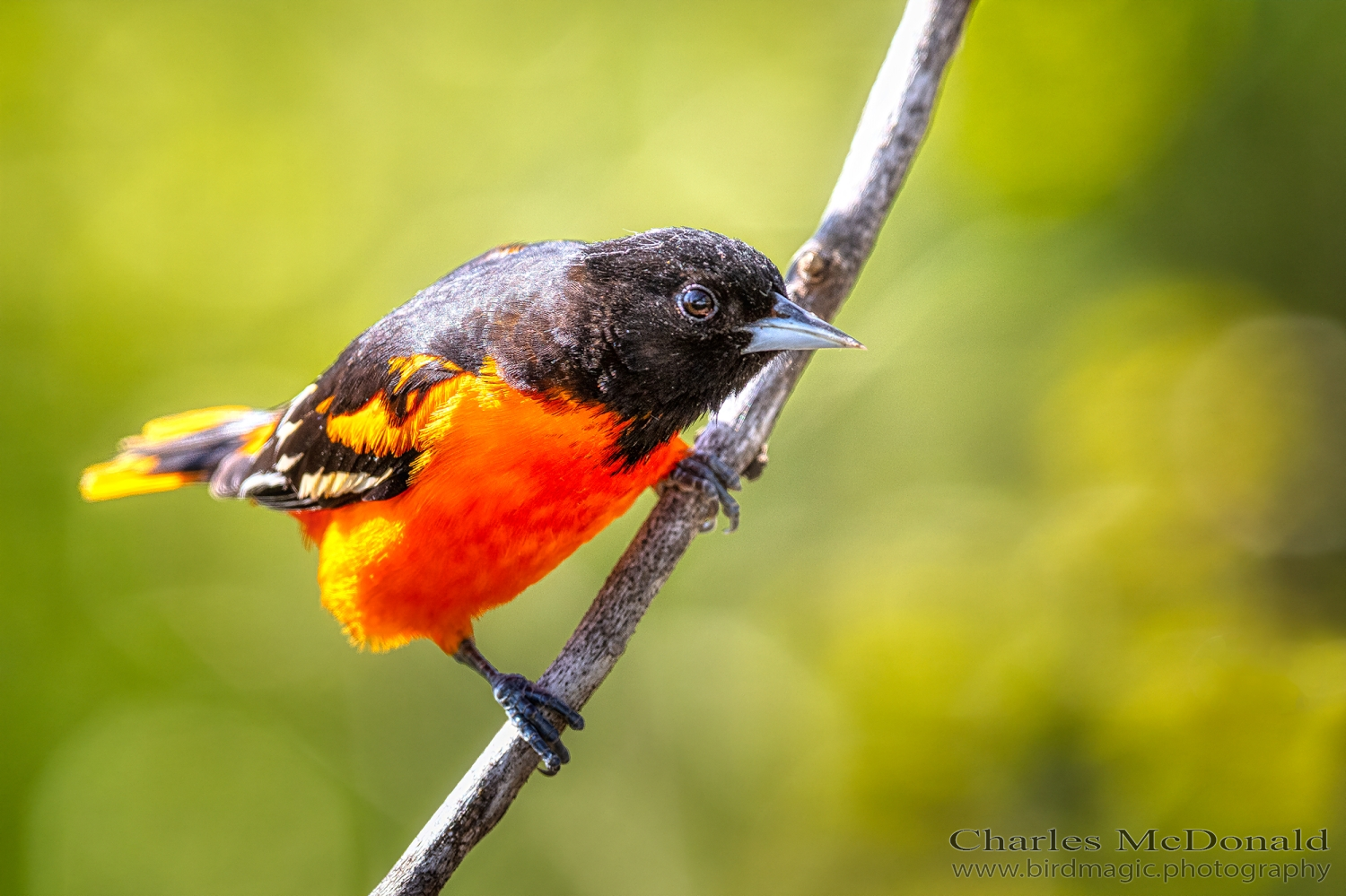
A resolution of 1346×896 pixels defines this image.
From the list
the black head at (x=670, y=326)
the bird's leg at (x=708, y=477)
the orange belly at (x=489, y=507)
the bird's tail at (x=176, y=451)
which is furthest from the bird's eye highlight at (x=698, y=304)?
the bird's tail at (x=176, y=451)

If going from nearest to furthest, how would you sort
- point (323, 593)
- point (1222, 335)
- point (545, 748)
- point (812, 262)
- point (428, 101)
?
point (545, 748) < point (812, 262) < point (323, 593) < point (1222, 335) < point (428, 101)

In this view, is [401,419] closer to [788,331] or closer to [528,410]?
[528,410]

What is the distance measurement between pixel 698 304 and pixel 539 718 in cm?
140

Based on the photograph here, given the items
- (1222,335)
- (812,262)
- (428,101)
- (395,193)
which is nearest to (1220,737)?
(1222,335)

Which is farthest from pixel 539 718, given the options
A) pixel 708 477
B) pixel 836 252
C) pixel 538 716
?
pixel 836 252

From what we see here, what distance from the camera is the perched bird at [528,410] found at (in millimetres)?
2928

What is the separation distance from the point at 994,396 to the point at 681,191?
8.01ft

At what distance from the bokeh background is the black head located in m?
1.86

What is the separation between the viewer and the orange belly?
2957 mm

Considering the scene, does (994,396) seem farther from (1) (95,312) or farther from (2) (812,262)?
(1) (95,312)

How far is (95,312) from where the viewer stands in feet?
18.1

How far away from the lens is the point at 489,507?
3.00 meters

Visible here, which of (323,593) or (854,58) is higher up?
(854,58)

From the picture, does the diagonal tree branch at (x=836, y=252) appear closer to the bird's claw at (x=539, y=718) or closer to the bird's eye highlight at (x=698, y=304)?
the bird's claw at (x=539, y=718)
